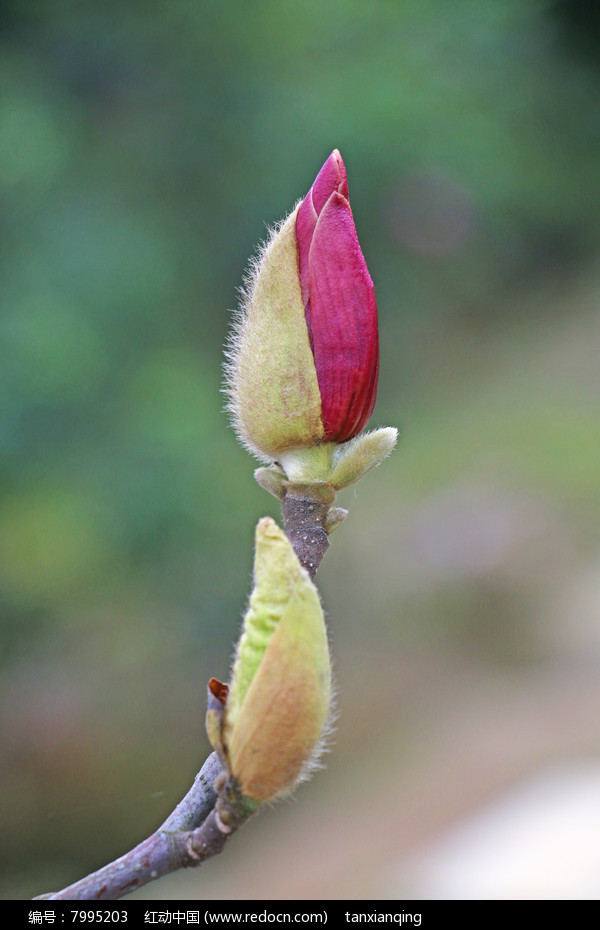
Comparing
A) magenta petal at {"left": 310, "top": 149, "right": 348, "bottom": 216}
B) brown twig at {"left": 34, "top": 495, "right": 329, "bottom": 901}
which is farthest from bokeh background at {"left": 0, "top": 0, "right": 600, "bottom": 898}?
magenta petal at {"left": 310, "top": 149, "right": 348, "bottom": 216}

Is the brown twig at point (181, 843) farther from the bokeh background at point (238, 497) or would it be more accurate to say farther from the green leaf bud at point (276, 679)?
the bokeh background at point (238, 497)

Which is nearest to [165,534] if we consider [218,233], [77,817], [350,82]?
[77,817]

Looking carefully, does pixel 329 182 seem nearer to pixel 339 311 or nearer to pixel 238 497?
pixel 339 311

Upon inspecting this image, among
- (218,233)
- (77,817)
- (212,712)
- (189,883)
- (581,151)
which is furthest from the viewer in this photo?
(581,151)

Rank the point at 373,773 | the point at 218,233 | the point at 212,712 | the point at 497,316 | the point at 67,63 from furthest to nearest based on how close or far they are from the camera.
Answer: the point at 497,316 < the point at 218,233 < the point at 67,63 < the point at 373,773 < the point at 212,712

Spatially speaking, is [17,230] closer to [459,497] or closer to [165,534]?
[165,534]

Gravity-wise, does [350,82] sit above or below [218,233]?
above

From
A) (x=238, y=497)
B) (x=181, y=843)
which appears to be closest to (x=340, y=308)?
(x=181, y=843)
